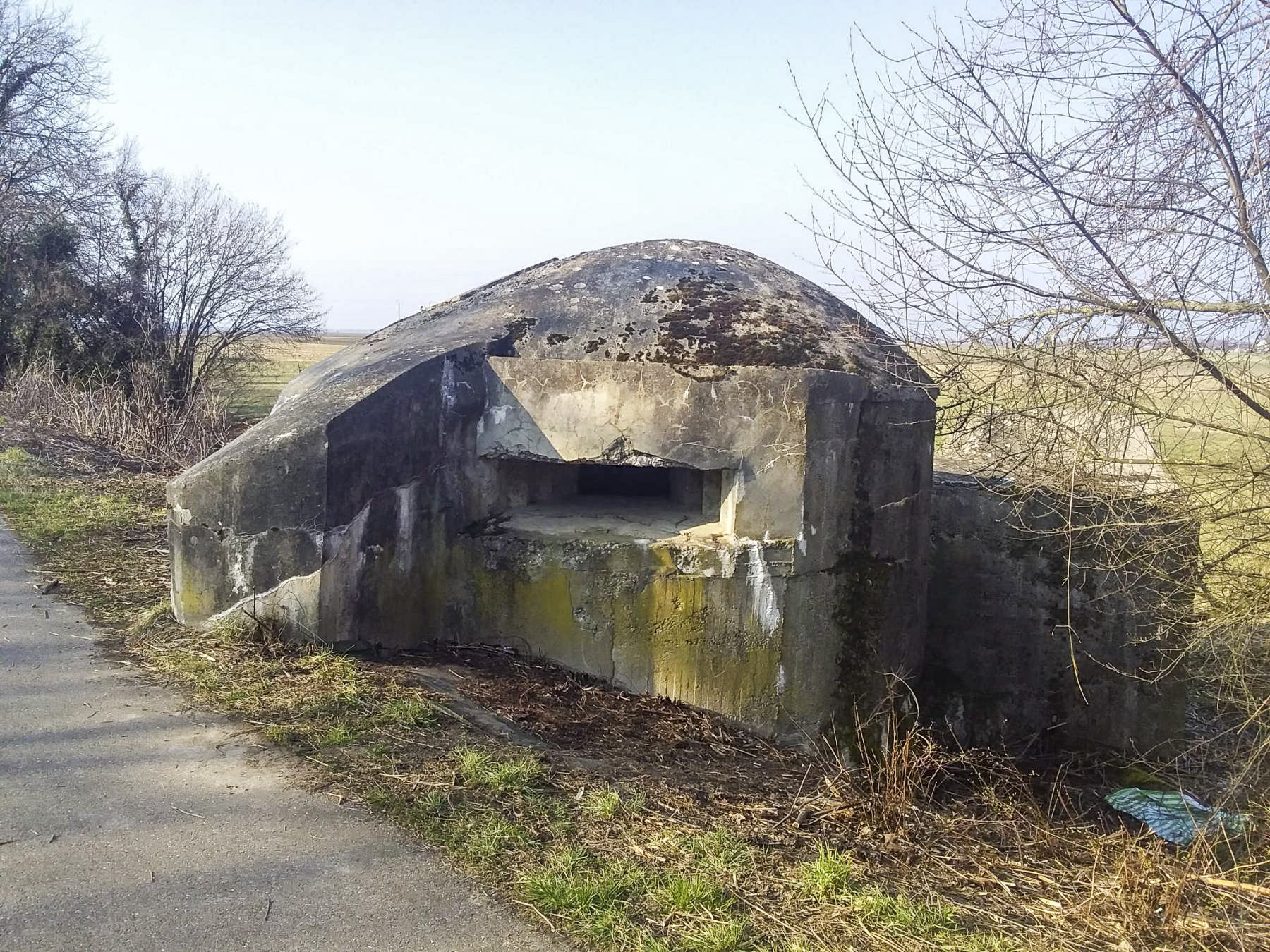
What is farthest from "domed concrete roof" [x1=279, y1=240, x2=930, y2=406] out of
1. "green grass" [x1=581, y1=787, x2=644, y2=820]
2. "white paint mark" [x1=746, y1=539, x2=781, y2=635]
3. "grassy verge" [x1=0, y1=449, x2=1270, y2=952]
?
"green grass" [x1=581, y1=787, x2=644, y2=820]

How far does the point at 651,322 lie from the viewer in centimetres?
521

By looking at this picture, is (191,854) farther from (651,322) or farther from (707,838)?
(651,322)

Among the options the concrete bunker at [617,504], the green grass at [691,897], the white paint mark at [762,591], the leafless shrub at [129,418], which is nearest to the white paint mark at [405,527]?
the concrete bunker at [617,504]

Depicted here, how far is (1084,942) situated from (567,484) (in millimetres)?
3804


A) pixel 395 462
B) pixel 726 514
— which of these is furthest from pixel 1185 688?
pixel 395 462

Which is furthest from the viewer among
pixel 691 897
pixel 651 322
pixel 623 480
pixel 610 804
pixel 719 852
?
pixel 623 480

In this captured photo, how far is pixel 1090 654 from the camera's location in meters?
6.02

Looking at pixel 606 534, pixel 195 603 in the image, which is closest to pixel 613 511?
pixel 606 534

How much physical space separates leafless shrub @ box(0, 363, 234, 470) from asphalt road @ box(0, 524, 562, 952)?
778 centimetres

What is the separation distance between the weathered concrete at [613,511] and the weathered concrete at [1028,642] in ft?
3.28

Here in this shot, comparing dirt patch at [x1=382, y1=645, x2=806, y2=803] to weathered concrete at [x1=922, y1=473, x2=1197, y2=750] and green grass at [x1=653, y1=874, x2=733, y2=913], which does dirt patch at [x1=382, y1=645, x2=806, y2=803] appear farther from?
weathered concrete at [x1=922, y1=473, x2=1197, y2=750]

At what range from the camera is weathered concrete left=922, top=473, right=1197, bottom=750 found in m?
5.98

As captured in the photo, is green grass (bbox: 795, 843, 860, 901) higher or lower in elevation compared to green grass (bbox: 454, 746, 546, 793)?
lower

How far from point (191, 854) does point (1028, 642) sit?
16.8 feet
